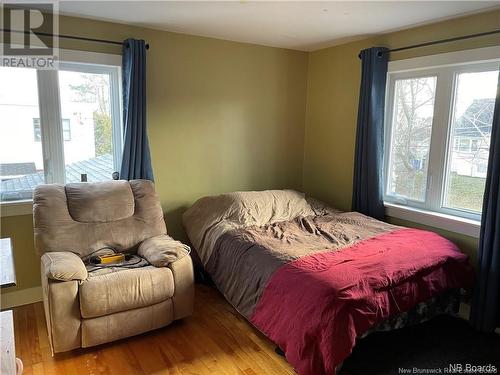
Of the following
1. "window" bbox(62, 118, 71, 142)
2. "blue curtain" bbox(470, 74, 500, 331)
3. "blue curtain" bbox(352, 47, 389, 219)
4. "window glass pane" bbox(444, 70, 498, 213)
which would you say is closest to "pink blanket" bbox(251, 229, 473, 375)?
"blue curtain" bbox(470, 74, 500, 331)

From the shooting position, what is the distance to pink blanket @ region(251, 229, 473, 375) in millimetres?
1965

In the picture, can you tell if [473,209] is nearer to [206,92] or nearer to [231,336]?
[231,336]

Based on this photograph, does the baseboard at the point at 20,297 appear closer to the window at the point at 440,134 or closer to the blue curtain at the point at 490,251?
the window at the point at 440,134

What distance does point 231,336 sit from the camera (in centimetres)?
256

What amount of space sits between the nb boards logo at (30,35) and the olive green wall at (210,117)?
0.34 feet

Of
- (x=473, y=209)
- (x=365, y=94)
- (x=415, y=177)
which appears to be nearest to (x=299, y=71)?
(x=365, y=94)

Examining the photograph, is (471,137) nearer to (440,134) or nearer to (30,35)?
(440,134)

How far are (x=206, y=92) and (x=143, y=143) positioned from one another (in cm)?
87

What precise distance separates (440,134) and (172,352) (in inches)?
106

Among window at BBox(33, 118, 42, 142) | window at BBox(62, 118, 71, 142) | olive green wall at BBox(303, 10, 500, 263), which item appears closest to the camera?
window at BBox(33, 118, 42, 142)

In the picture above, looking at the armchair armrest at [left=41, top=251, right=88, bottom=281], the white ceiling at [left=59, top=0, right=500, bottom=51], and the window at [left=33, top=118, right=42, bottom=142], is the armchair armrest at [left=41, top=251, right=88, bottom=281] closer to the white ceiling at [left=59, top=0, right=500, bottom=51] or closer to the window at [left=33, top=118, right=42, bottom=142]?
the window at [left=33, top=118, right=42, bottom=142]

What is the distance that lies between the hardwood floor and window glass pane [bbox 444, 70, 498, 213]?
1.98m

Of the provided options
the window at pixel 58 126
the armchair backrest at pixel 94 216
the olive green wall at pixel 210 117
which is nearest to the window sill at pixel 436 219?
the olive green wall at pixel 210 117

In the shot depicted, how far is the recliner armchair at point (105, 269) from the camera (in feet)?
7.25
